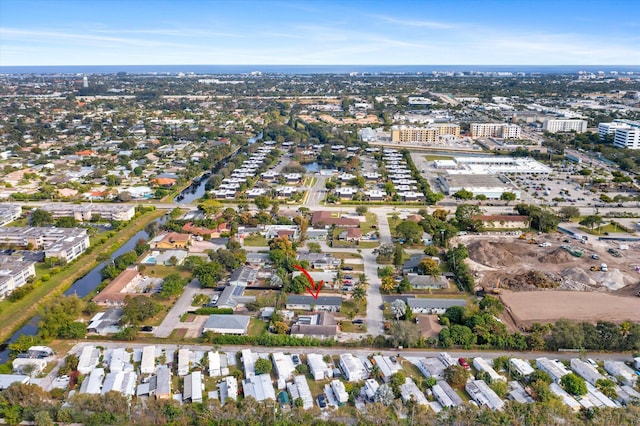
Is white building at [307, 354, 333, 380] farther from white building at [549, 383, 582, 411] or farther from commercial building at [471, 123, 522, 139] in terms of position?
commercial building at [471, 123, 522, 139]

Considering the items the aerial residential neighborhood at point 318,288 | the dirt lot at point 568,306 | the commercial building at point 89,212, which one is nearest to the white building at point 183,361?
the aerial residential neighborhood at point 318,288

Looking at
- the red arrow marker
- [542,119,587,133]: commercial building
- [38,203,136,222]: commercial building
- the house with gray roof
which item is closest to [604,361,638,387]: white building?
the house with gray roof

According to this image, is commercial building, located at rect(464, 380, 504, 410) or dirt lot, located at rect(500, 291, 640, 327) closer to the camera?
commercial building, located at rect(464, 380, 504, 410)

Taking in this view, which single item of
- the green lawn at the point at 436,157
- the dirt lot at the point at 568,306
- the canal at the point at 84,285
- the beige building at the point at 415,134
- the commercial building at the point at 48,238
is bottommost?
the canal at the point at 84,285

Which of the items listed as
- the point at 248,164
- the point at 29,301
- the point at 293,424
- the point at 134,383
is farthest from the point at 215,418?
the point at 248,164

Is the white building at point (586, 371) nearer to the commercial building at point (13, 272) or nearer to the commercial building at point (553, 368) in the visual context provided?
the commercial building at point (553, 368)
